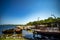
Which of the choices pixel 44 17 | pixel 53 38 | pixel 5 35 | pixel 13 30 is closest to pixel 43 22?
pixel 44 17

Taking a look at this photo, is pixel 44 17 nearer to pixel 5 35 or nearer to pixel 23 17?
pixel 23 17

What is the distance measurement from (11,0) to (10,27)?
47cm

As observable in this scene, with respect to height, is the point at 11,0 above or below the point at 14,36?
above

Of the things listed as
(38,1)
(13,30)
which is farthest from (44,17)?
(13,30)

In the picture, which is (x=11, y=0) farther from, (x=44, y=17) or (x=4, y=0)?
(x=44, y=17)

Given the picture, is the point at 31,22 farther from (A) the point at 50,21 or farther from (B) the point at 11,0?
(B) the point at 11,0

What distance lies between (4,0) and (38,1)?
1.93 feet

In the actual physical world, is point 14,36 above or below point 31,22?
below

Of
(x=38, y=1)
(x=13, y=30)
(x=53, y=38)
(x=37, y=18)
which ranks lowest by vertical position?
→ (x=53, y=38)

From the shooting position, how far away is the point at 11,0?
8.36 ft

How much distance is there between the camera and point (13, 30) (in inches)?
100

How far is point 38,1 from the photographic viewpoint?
8.41ft

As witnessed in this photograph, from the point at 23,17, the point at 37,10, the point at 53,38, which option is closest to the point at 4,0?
the point at 23,17

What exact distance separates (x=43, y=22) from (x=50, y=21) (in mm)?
128
